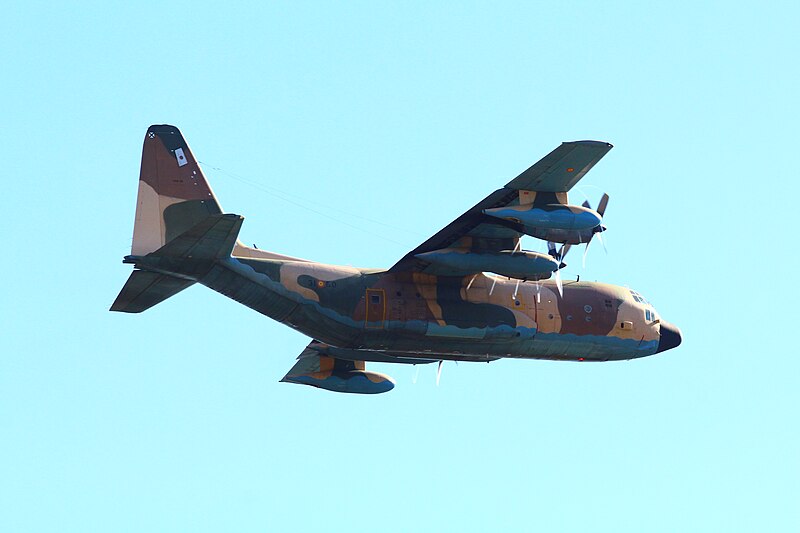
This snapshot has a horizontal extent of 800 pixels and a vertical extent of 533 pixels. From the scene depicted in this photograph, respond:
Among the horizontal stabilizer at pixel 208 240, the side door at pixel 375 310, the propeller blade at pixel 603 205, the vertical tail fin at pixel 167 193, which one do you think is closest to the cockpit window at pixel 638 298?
the propeller blade at pixel 603 205

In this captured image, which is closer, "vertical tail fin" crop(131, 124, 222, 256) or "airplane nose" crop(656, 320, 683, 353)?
"vertical tail fin" crop(131, 124, 222, 256)

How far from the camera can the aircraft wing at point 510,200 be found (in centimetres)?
4441

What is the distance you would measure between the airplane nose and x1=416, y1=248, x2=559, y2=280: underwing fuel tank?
272 inches

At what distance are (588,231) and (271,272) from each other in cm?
904

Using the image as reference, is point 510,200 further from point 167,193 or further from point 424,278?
point 167,193

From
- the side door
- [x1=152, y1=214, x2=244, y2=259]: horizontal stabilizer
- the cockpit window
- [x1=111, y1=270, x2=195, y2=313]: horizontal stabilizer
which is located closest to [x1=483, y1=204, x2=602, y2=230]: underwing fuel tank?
the side door

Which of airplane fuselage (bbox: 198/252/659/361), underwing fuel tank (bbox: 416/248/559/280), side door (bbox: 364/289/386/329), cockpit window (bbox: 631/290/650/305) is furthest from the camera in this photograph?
cockpit window (bbox: 631/290/650/305)

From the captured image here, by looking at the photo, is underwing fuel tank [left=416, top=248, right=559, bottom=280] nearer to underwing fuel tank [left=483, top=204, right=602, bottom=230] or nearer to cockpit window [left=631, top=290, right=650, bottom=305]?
underwing fuel tank [left=483, top=204, right=602, bottom=230]

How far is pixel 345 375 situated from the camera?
5356 centimetres

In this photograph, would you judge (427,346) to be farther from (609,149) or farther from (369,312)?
(609,149)

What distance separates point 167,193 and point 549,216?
1068 cm

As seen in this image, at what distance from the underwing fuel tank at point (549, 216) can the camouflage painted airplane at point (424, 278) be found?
28 millimetres

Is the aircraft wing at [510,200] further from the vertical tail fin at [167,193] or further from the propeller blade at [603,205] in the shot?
the vertical tail fin at [167,193]

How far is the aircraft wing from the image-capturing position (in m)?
44.4
